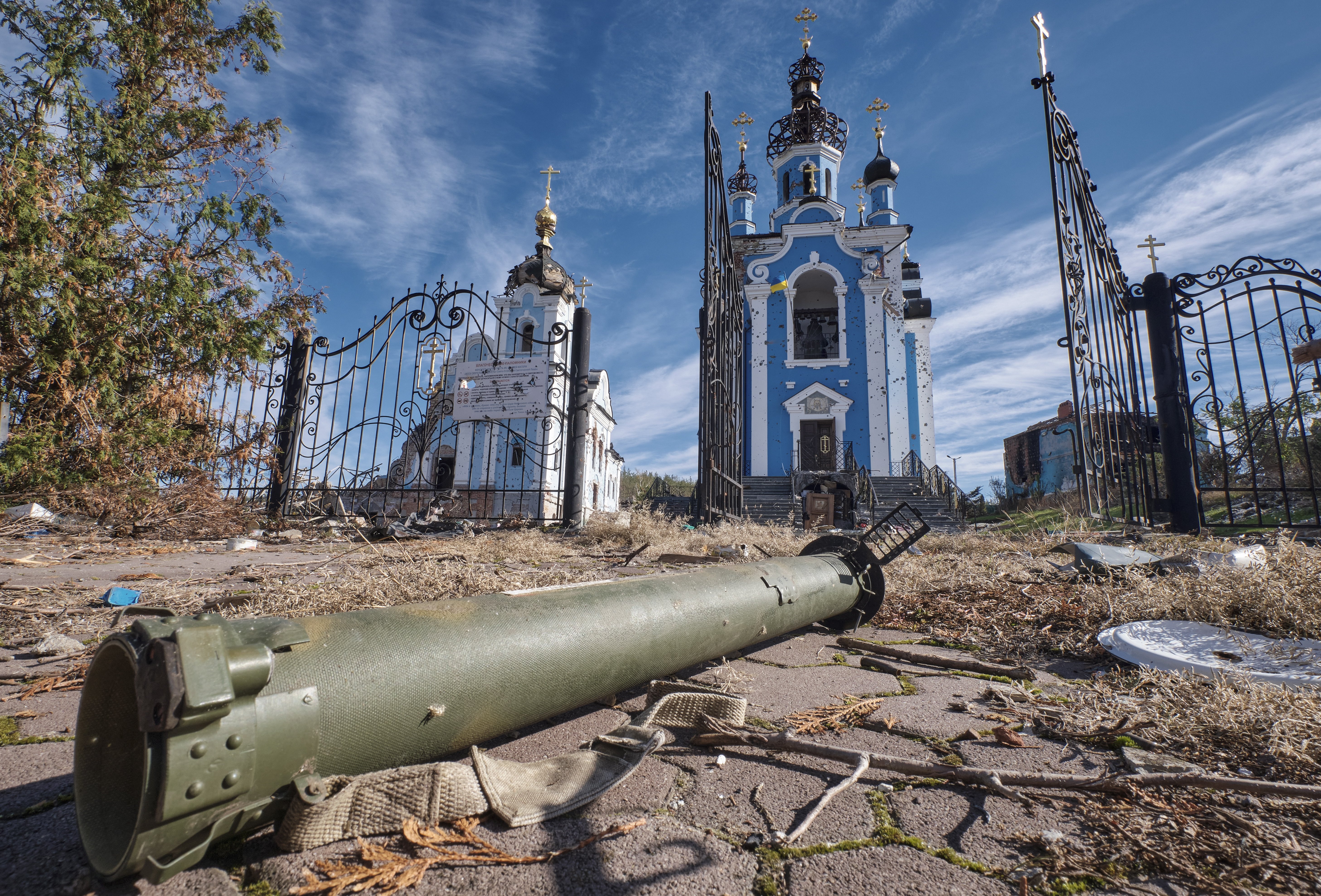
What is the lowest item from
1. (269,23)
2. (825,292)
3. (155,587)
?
A: (155,587)

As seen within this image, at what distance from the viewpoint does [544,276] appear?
73.8ft

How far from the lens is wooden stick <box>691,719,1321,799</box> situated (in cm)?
114

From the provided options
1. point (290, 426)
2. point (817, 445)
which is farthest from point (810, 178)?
point (290, 426)

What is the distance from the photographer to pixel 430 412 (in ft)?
32.0

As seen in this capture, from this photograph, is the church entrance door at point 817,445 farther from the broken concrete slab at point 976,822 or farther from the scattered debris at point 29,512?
the broken concrete slab at point 976,822

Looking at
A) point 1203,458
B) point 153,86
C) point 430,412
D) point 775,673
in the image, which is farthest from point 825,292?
point 775,673

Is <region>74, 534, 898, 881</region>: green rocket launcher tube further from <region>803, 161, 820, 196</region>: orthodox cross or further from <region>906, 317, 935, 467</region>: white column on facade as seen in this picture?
<region>803, 161, 820, 196</region>: orthodox cross

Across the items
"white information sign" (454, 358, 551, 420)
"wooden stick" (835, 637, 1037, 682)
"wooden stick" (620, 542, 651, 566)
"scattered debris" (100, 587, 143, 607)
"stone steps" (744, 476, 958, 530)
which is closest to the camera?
"wooden stick" (835, 637, 1037, 682)

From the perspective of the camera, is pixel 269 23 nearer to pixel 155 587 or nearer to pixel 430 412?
pixel 430 412

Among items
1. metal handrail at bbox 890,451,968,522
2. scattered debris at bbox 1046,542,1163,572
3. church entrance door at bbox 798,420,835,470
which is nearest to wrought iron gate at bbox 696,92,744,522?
scattered debris at bbox 1046,542,1163,572

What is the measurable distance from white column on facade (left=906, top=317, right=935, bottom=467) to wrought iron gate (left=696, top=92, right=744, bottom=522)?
12.8 meters

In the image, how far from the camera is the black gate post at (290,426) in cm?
867

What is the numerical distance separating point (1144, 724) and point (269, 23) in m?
12.0

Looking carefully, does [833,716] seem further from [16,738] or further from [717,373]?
[717,373]
